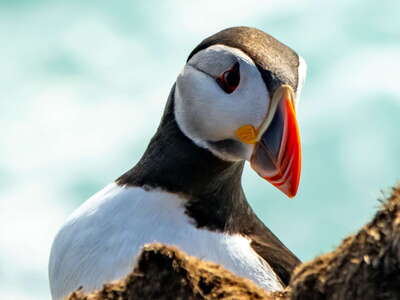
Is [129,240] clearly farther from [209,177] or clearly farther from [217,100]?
[217,100]

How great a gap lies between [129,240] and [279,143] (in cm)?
129

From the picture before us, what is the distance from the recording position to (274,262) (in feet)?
24.2

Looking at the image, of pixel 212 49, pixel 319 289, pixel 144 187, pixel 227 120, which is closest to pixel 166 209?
pixel 144 187

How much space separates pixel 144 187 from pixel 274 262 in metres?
1.15

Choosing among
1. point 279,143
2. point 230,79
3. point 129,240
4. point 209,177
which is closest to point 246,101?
point 230,79

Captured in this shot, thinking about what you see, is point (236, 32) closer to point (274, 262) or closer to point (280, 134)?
point (280, 134)

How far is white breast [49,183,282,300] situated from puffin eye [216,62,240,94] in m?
0.94

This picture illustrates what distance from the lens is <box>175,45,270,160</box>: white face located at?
7.28 metres

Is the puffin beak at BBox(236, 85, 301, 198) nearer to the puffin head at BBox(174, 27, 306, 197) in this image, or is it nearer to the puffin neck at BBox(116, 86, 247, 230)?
the puffin head at BBox(174, 27, 306, 197)

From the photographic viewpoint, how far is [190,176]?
7.56 m

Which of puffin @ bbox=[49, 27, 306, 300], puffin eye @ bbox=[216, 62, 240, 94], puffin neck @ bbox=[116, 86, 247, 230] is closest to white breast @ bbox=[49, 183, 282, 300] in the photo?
puffin @ bbox=[49, 27, 306, 300]

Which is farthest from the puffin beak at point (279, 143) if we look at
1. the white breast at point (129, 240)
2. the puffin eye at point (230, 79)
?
the white breast at point (129, 240)

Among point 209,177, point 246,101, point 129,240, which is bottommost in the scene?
point 129,240

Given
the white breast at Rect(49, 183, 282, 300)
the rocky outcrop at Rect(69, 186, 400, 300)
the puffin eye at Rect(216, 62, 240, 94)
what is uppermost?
the puffin eye at Rect(216, 62, 240, 94)
